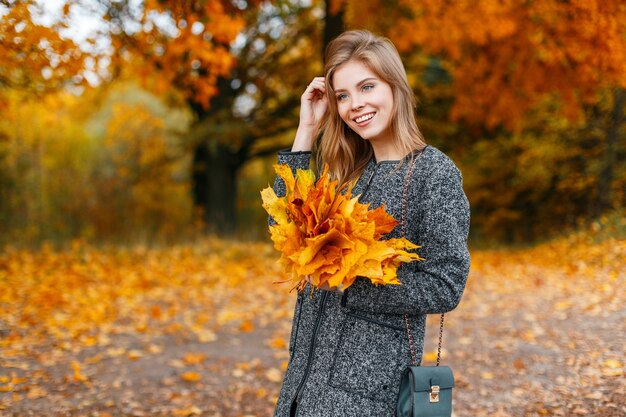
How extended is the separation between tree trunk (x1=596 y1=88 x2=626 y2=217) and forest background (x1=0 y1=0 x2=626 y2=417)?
44 millimetres

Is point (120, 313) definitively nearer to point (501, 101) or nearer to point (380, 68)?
point (380, 68)

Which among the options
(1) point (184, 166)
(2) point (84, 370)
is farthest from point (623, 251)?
(1) point (184, 166)

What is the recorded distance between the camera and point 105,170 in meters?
14.5

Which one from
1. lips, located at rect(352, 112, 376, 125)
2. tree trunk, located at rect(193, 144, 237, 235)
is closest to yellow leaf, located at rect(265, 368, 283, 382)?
lips, located at rect(352, 112, 376, 125)

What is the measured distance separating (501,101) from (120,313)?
26.4 ft

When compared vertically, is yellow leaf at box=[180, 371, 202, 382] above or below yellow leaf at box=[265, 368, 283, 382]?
below

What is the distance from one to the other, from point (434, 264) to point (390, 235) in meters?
0.19

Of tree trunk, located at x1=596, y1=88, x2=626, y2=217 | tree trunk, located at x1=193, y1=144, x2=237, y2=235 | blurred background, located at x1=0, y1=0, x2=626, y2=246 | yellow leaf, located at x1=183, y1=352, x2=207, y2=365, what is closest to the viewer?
yellow leaf, located at x1=183, y1=352, x2=207, y2=365

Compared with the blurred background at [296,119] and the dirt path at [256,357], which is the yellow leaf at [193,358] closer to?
the dirt path at [256,357]

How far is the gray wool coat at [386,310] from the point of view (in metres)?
1.83

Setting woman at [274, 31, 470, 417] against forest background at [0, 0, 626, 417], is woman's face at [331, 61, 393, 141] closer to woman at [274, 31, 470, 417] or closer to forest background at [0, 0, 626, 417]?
woman at [274, 31, 470, 417]

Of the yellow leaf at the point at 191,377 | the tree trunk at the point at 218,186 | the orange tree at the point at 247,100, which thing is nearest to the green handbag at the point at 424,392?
the yellow leaf at the point at 191,377

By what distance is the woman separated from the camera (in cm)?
185

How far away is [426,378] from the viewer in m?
1.84
